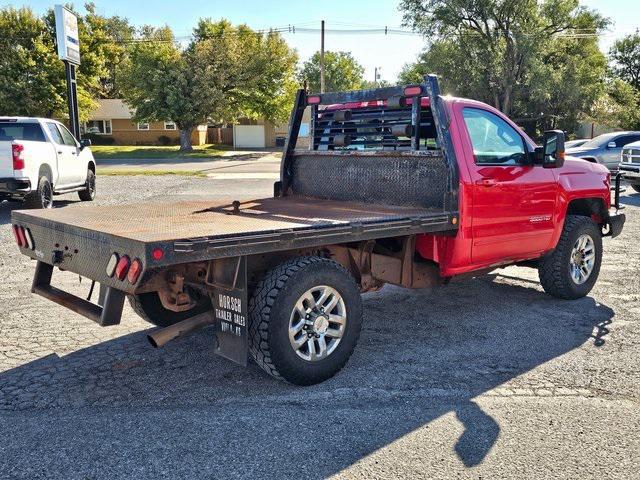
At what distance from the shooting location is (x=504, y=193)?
546 centimetres

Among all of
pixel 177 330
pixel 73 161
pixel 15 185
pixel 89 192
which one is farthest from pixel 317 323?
pixel 89 192

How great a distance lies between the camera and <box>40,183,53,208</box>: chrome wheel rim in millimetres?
11641

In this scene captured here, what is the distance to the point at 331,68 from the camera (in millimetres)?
83875

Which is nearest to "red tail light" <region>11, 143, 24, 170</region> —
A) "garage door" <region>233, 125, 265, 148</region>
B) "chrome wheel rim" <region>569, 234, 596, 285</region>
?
"chrome wheel rim" <region>569, 234, 596, 285</region>

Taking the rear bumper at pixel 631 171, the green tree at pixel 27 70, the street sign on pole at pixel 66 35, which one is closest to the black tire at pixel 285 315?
the rear bumper at pixel 631 171

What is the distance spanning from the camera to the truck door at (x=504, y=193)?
5281 mm

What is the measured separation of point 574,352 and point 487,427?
1686mm

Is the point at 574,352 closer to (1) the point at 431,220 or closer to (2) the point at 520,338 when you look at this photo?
(2) the point at 520,338

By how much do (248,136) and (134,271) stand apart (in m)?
53.2

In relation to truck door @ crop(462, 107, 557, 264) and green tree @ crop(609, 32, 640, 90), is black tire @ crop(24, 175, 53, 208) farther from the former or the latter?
green tree @ crop(609, 32, 640, 90)

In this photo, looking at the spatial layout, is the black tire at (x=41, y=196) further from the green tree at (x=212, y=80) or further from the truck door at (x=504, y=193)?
the green tree at (x=212, y=80)

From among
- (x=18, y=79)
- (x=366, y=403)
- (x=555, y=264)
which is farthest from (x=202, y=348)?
(x=18, y=79)

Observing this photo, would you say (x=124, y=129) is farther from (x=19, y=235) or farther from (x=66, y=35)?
(x=19, y=235)

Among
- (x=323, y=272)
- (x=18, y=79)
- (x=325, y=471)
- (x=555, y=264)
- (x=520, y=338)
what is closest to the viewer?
(x=325, y=471)
